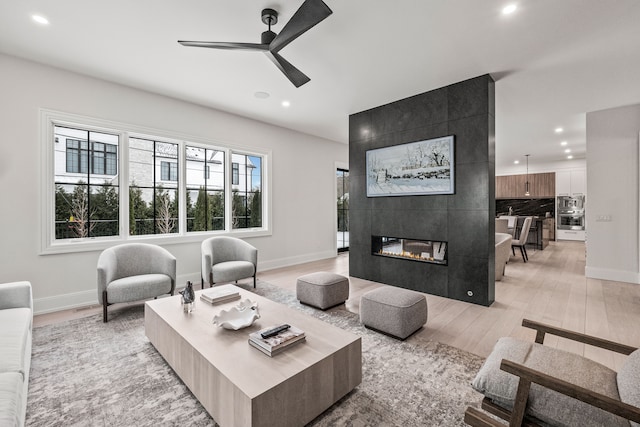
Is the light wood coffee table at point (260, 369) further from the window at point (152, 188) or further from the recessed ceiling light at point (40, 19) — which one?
the recessed ceiling light at point (40, 19)

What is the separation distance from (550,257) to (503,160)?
4074 millimetres

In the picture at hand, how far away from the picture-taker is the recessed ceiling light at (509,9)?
7.86 ft

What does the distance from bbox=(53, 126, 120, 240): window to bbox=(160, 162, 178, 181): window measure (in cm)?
63

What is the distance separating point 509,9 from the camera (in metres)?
2.43

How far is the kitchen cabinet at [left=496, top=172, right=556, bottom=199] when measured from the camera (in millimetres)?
10141

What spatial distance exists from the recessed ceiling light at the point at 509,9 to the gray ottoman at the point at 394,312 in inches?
106

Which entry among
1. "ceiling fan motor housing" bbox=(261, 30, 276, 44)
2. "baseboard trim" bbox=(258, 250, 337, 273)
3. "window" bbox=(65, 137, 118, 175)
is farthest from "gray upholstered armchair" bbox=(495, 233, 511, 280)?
"window" bbox=(65, 137, 118, 175)

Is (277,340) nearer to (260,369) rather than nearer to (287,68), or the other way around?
(260,369)

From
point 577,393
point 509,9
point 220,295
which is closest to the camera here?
point 577,393

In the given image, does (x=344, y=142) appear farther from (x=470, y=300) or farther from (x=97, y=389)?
(x=97, y=389)

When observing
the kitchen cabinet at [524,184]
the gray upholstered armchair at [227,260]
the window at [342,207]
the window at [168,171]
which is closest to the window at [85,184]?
the window at [168,171]

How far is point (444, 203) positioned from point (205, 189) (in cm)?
391

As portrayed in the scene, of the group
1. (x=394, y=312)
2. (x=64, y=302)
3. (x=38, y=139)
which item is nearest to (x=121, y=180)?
(x=38, y=139)

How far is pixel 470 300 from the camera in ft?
12.3
